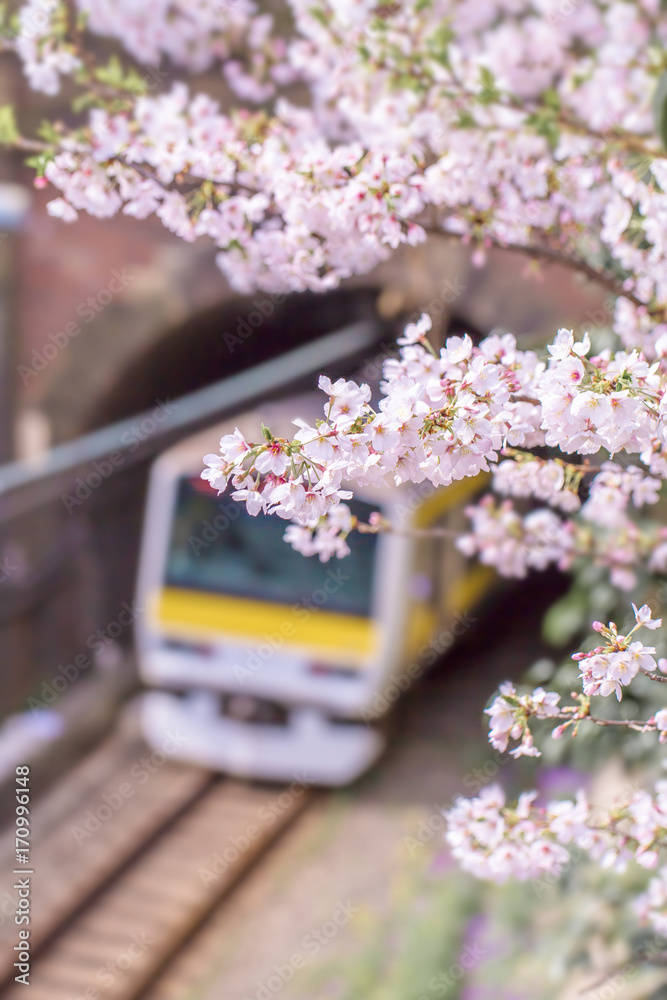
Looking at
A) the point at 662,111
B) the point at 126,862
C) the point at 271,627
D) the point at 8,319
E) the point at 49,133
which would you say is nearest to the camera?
the point at 662,111

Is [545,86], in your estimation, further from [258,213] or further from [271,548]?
[271,548]

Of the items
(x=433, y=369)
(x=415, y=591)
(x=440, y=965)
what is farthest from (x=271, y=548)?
(x=433, y=369)

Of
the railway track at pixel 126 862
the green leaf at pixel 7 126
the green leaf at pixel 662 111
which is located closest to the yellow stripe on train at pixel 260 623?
the railway track at pixel 126 862

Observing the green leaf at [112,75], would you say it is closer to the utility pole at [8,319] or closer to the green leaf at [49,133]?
the green leaf at [49,133]

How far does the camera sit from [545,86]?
7.97 ft

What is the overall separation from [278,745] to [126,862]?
1329 millimetres

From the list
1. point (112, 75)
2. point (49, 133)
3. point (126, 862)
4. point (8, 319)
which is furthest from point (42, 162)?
point (8, 319)

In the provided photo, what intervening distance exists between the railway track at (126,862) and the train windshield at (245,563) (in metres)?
1.41

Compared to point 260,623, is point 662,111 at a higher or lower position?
higher

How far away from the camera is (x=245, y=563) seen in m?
6.43

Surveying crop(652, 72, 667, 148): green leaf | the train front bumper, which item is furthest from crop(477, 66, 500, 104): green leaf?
the train front bumper

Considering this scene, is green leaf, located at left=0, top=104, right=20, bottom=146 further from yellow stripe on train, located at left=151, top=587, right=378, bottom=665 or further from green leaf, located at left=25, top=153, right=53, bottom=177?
yellow stripe on train, located at left=151, top=587, right=378, bottom=665

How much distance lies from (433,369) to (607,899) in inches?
79.0

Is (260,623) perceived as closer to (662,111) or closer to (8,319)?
(8,319)
